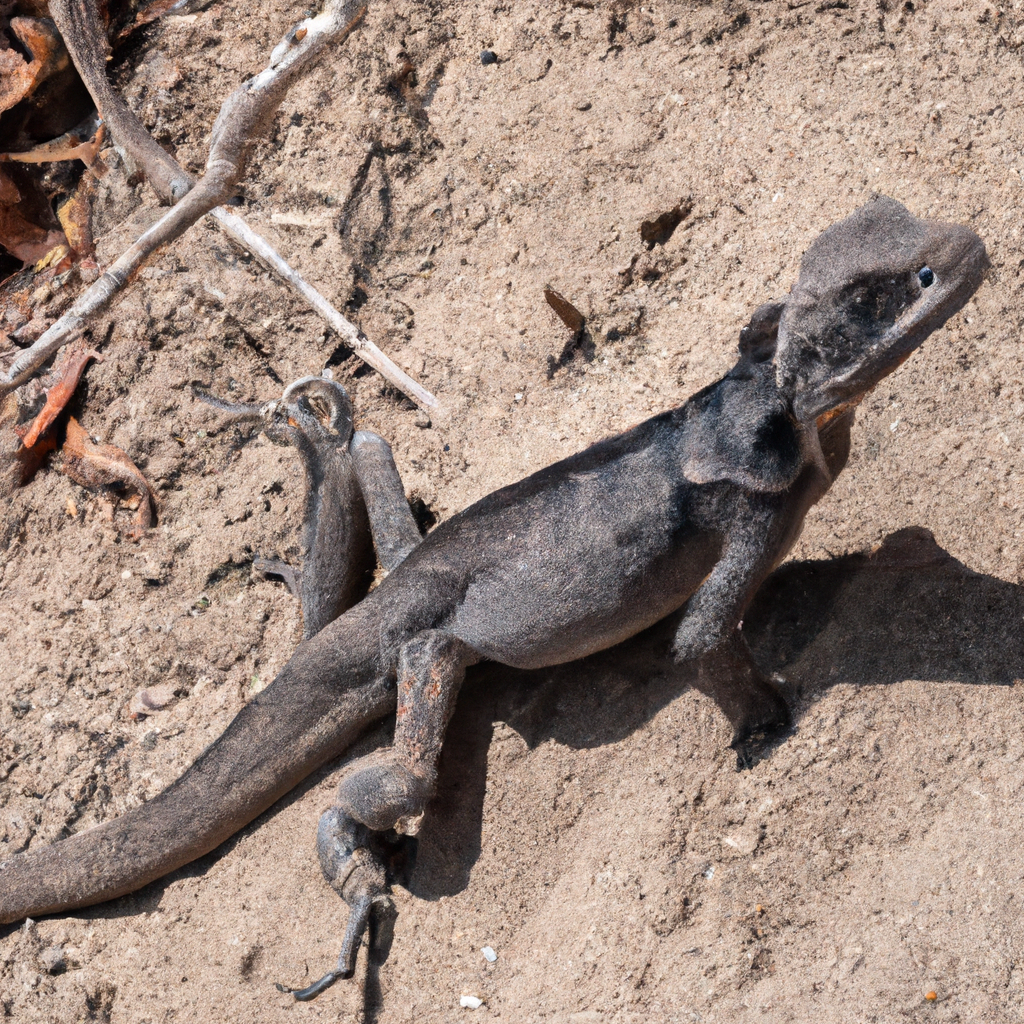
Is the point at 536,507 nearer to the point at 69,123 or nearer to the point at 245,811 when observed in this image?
the point at 245,811

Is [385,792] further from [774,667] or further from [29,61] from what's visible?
[29,61]

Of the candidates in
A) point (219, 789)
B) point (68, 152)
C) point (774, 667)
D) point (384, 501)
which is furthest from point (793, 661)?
point (68, 152)

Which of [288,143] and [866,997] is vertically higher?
[288,143]

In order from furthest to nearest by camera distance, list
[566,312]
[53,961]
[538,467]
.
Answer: [566,312], [538,467], [53,961]

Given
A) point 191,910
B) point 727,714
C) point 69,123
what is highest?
point 69,123

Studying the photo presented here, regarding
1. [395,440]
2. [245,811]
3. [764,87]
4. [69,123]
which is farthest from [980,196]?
[69,123]

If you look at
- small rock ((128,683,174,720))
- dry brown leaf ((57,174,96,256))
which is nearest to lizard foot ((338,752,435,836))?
small rock ((128,683,174,720))
